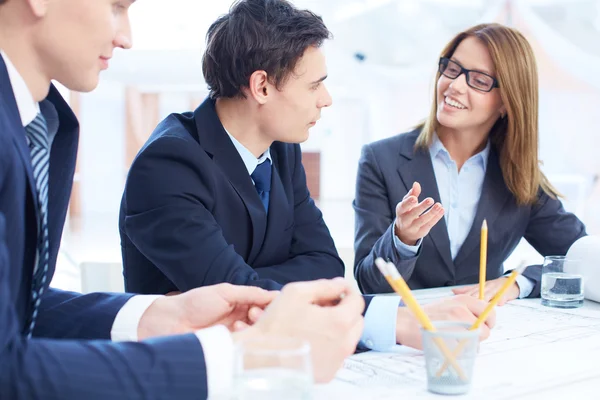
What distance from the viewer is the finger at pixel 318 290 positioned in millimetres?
1011

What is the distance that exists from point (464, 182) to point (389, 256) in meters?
0.53

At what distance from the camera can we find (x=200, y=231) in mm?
1783

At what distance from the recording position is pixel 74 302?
1347 millimetres

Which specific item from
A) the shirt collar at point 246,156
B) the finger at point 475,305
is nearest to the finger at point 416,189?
the shirt collar at point 246,156

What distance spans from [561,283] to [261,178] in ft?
2.79

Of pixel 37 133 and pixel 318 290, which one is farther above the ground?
pixel 37 133

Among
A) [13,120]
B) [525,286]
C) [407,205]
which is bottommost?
[525,286]

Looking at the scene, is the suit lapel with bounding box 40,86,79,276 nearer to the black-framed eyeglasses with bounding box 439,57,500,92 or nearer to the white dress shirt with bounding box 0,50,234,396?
the white dress shirt with bounding box 0,50,234,396

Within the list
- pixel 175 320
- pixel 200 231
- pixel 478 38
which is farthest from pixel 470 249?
pixel 175 320

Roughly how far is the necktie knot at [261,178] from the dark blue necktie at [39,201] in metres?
0.91

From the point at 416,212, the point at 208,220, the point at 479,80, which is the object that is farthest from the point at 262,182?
the point at 479,80

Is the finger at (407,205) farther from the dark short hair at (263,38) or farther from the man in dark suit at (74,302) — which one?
the man in dark suit at (74,302)

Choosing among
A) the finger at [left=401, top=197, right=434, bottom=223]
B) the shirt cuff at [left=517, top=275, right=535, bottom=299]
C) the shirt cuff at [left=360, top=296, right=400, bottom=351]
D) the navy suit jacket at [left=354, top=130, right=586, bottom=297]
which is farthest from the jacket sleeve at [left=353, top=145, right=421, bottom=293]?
the shirt cuff at [left=360, top=296, right=400, bottom=351]

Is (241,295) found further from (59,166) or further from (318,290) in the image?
(59,166)
